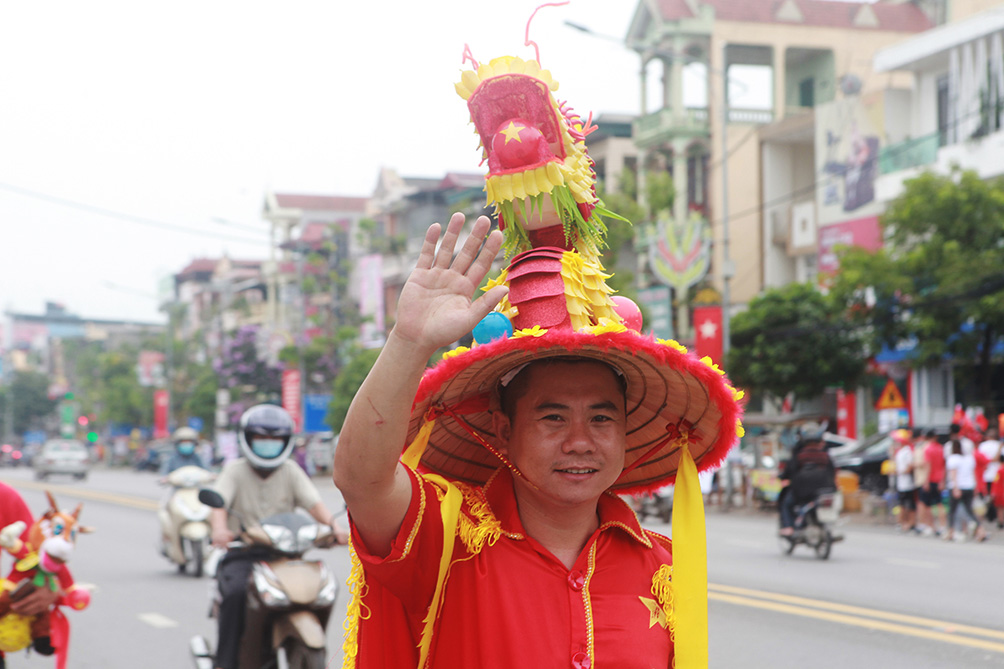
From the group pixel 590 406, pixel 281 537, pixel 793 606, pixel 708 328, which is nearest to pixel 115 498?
pixel 708 328

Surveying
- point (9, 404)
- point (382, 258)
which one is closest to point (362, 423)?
point (382, 258)

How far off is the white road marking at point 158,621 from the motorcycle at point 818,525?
732 cm

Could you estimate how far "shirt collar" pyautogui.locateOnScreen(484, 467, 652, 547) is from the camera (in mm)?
2521

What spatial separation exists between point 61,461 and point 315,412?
9178mm

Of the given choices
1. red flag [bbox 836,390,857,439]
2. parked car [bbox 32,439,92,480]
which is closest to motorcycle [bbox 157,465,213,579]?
red flag [bbox 836,390,857,439]

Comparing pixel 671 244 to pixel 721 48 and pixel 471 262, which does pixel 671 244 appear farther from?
pixel 471 262

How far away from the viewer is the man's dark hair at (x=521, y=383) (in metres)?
2.55

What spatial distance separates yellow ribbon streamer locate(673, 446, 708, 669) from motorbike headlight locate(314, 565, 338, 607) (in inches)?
145

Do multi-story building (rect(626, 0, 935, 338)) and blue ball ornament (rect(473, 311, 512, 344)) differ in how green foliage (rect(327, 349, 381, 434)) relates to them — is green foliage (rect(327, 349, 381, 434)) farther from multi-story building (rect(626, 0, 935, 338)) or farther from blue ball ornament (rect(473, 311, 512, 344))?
blue ball ornament (rect(473, 311, 512, 344))

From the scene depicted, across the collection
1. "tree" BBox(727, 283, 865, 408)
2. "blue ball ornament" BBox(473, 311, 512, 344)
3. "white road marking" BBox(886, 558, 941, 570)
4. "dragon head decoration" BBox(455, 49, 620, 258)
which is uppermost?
"tree" BBox(727, 283, 865, 408)

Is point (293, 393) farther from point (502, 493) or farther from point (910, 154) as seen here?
point (502, 493)

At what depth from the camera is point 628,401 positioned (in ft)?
9.32

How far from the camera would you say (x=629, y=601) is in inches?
98.5

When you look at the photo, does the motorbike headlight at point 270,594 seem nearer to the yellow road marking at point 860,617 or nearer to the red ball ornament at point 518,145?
the red ball ornament at point 518,145
